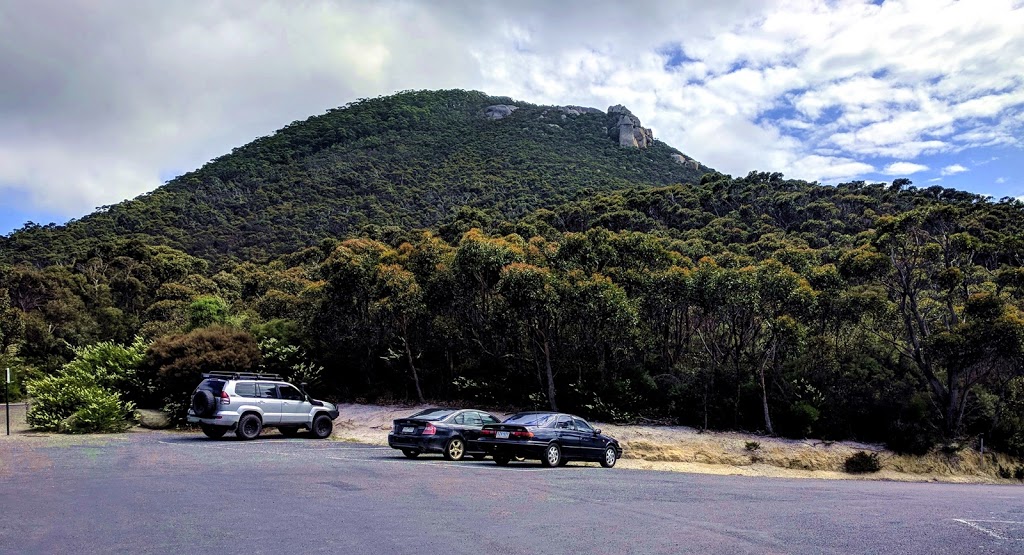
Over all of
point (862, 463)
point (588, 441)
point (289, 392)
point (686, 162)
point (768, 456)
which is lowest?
point (862, 463)

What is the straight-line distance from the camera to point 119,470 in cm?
1226

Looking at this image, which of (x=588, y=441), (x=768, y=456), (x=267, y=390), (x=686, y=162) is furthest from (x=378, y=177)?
(x=588, y=441)

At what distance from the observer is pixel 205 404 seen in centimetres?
1867

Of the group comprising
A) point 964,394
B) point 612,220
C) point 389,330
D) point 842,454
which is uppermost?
point 612,220

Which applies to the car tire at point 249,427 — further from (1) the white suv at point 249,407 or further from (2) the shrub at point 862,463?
(2) the shrub at point 862,463

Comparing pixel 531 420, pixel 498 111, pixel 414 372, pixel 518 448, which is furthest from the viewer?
pixel 498 111

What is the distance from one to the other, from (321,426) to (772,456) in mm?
14817

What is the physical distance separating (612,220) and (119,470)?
42635 mm

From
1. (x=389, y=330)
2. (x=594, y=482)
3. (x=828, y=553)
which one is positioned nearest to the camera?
(x=828, y=553)

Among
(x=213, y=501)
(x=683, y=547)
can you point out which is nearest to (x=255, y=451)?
(x=213, y=501)

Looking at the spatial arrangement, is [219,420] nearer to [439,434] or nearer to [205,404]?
[205,404]

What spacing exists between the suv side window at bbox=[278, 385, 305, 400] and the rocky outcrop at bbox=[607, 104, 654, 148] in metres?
95.8

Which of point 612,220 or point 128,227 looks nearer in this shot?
point 612,220

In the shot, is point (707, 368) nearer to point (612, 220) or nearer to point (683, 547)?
point (683, 547)
